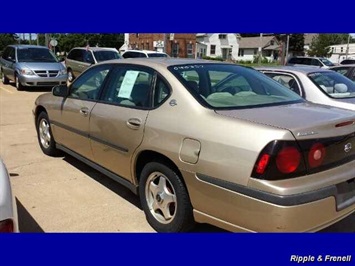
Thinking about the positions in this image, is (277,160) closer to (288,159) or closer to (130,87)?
(288,159)

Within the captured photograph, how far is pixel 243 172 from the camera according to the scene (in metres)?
2.65

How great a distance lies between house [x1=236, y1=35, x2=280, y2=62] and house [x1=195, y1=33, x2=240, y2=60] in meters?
4.43

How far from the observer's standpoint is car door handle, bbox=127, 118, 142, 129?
3518 mm

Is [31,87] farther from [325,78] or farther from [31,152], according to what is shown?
[325,78]

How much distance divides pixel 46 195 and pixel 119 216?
3.43 feet

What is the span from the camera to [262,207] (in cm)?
257

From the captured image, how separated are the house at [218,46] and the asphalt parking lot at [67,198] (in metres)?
50.0

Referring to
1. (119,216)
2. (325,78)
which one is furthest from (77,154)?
(325,78)

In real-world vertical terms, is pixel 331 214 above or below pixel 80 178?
above

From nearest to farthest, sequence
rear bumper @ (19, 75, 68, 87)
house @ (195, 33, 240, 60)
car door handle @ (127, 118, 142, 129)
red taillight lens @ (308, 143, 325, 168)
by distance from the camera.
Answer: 1. red taillight lens @ (308, 143, 325, 168)
2. car door handle @ (127, 118, 142, 129)
3. rear bumper @ (19, 75, 68, 87)
4. house @ (195, 33, 240, 60)

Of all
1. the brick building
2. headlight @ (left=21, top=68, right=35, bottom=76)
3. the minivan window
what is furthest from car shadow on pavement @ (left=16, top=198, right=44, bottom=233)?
the brick building

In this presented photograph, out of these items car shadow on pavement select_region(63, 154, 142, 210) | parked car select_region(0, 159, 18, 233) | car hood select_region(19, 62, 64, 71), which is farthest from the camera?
car hood select_region(19, 62, 64, 71)

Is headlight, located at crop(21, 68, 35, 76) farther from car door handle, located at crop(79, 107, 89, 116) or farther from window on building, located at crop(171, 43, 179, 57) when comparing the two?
window on building, located at crop(171, 43, 179, 57)

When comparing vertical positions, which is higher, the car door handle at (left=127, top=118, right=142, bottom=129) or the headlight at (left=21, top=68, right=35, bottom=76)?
the car door handle at (left=127, top=118, right=142, bottom=129)
